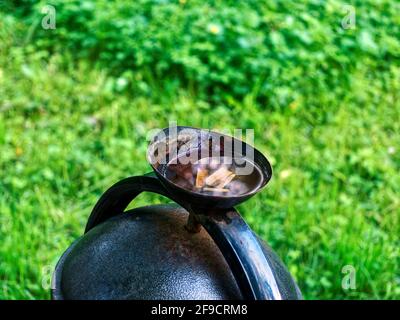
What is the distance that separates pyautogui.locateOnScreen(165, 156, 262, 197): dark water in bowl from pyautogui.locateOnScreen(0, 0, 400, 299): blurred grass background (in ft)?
5.40

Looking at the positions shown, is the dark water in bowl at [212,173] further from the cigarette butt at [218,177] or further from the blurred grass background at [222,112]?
the blurred grass background at [222,112]

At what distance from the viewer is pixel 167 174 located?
1625 mm

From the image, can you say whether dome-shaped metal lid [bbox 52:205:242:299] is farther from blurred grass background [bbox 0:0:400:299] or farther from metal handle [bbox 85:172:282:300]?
blurred grass background [bbox 0:0:400:299]

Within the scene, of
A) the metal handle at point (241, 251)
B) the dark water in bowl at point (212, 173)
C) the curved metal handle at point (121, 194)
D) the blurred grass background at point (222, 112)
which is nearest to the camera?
the metal handle at point (241, 251)

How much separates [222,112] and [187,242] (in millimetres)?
2589

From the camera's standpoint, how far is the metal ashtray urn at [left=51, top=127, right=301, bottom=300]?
4.94 feet

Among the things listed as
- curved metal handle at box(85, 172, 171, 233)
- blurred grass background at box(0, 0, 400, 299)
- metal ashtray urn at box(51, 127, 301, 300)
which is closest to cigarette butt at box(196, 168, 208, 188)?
metal ashtray urn at box(51, 127, 301, 300)

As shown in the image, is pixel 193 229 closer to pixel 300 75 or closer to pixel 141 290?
pixel 141 290

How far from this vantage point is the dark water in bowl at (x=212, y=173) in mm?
1579

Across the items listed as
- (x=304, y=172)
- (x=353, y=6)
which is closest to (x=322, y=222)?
(x=304, y=172)

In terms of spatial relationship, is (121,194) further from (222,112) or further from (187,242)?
(222,112)

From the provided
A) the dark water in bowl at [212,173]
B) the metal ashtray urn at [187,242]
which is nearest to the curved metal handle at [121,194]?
the metal ashtray urn at [187,242]

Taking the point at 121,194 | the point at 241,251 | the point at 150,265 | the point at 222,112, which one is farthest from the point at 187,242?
the point at 222,112

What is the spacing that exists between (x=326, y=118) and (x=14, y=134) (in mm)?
2215
